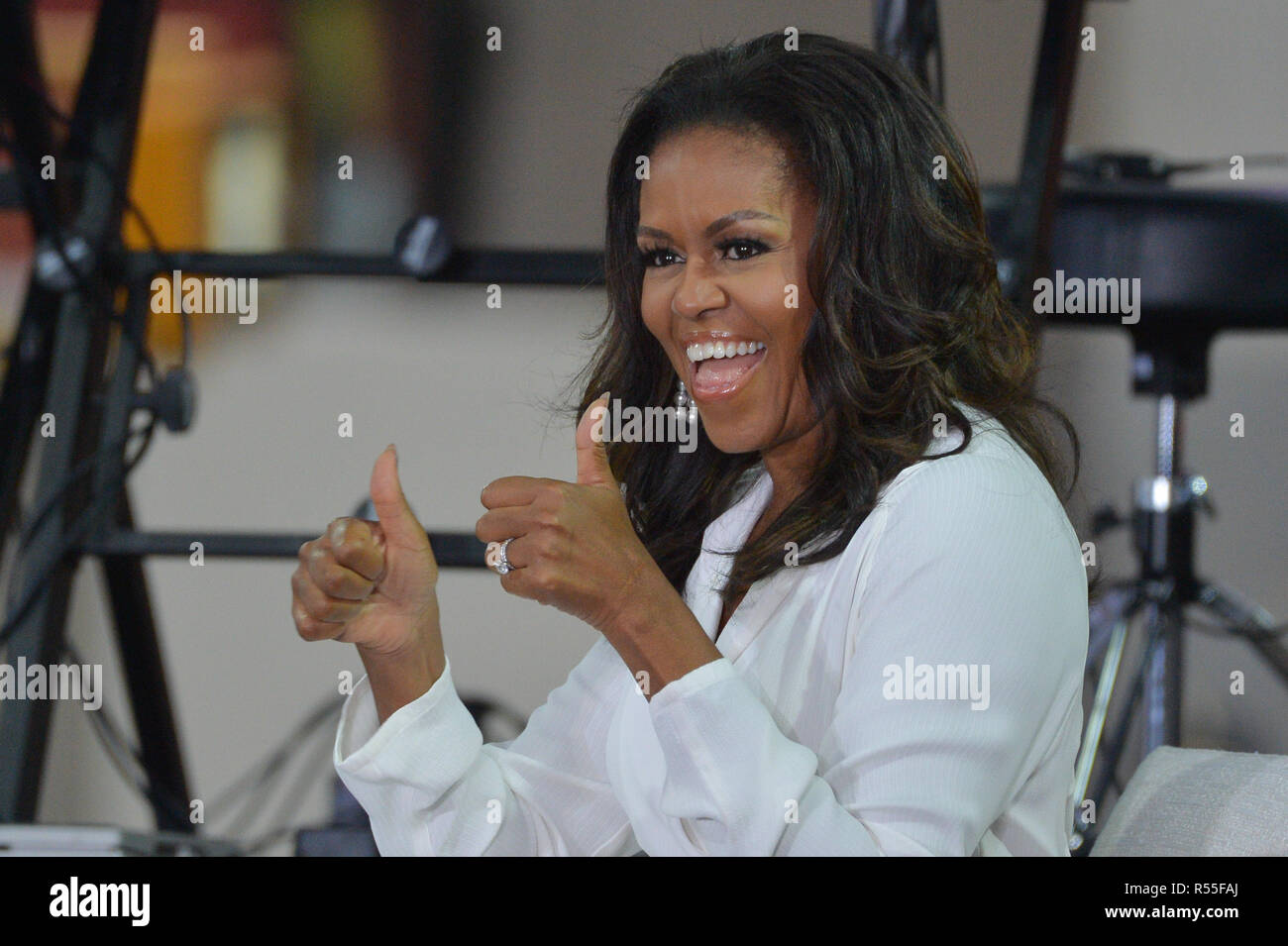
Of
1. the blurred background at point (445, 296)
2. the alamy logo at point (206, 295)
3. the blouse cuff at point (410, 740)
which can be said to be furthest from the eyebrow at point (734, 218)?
the blurred background at point (445, 296)

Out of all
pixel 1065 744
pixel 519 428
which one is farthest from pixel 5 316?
pixel 1065 744

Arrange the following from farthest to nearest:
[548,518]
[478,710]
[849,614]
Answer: [478,710] < [849,614] < [548,518]

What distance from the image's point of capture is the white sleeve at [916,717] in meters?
0.82

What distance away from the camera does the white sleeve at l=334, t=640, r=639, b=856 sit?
1021mm

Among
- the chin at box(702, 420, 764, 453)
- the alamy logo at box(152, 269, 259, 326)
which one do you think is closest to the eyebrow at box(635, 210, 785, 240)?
the chin at box(702, 420, 764, 453)

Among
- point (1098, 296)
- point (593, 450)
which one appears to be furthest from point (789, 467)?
point (1098, 296)

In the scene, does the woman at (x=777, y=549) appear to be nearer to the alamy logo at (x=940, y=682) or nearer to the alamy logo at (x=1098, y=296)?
the alamy logo at (x=940, y=682)

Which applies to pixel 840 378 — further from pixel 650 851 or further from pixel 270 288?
pixel 270 288

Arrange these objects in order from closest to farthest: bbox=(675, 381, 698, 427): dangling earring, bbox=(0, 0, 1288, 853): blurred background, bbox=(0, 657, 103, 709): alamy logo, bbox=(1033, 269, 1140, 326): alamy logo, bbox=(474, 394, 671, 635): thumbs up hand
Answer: bbox=(474, 394, 671, 635): thumbs up hand < bbox=(675, 381, 698, 427): dangling earring < bbox=(0, 657, 103, 709): alamy logo < bbox=(1033, 269, 1140, 326): alamy logo < bbox=(0, 0, 1288, 853): blurred background

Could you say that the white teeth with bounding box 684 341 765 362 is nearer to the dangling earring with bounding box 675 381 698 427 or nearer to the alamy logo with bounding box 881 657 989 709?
the dangling earring with bounding box 675 381 698 427

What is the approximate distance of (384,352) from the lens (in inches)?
91.4

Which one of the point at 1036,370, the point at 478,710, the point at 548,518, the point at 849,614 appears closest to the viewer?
the point at 548,518

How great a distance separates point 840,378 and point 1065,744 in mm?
291
